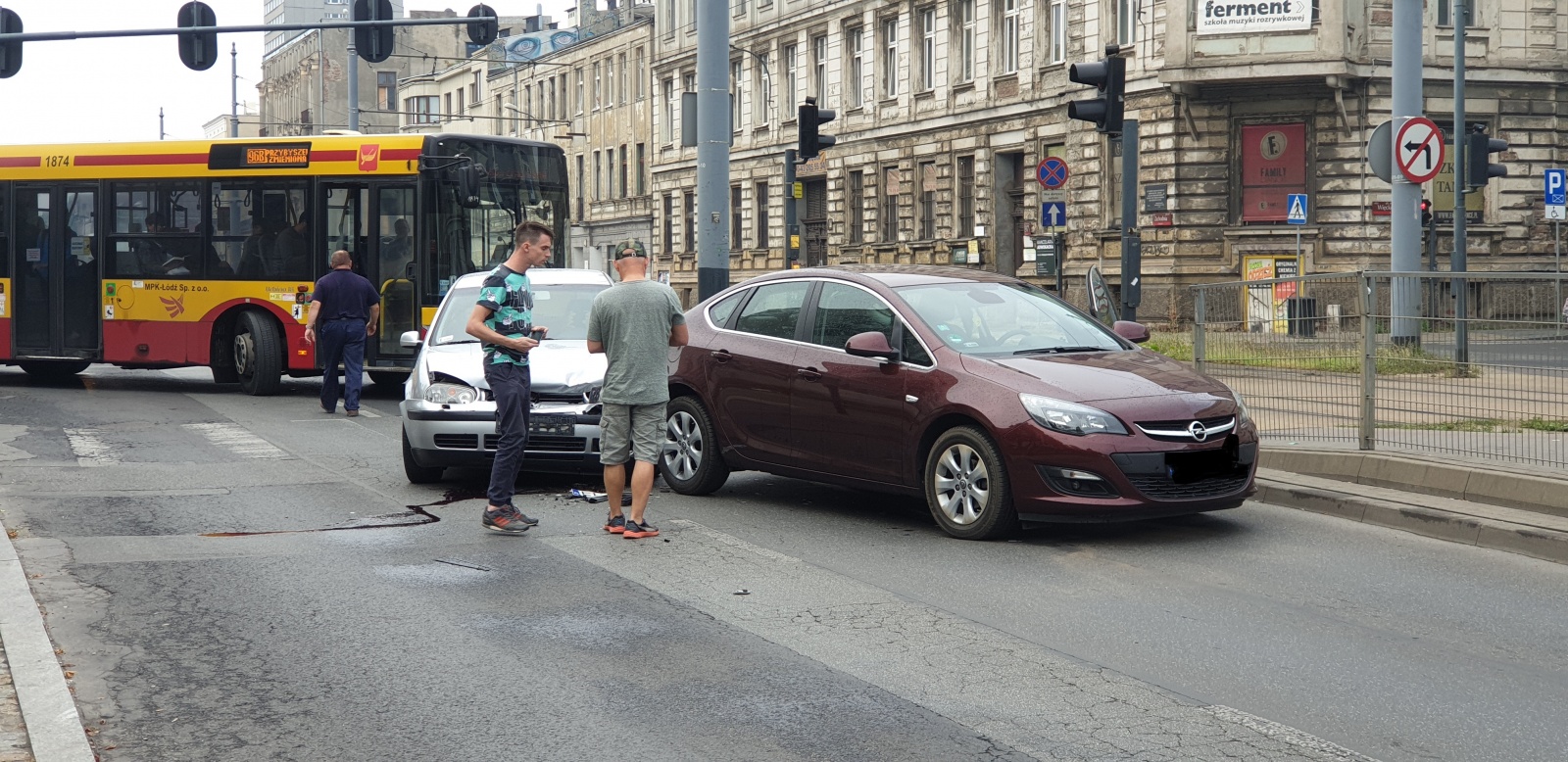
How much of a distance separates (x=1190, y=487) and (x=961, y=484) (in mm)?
1192

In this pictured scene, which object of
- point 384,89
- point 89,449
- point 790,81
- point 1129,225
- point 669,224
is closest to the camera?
point 89,449

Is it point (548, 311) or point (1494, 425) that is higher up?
point (548, 311)

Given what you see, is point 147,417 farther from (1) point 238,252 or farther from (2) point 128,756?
(2) point 128,756

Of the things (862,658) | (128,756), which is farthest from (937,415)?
(128,756)

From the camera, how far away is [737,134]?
56781mm

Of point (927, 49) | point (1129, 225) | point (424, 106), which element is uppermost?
point (424, 106)

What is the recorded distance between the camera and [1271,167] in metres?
35.2

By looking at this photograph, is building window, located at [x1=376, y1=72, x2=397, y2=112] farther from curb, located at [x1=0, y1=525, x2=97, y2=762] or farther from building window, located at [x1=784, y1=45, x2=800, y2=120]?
curb, located at [x1=0, y1=525, x2=97, y2=762]

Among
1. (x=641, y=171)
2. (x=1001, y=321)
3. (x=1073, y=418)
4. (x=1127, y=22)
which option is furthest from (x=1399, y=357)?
(x=641, y=171)

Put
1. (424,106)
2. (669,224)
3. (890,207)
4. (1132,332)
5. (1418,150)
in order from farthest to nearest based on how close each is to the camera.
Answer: (424,106), (669,224), (890,207), (1418,150), (1132,332)

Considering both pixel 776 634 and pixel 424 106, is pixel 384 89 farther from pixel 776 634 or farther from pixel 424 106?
pixel 776 634

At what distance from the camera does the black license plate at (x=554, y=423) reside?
11.3 m

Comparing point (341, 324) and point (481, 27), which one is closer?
point (341, 324)

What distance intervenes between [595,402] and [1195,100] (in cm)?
2643
